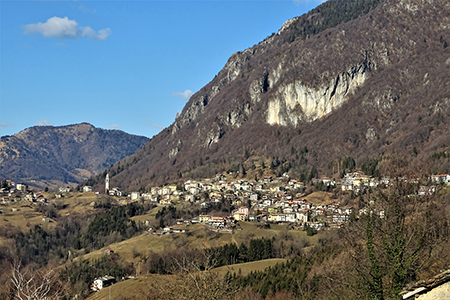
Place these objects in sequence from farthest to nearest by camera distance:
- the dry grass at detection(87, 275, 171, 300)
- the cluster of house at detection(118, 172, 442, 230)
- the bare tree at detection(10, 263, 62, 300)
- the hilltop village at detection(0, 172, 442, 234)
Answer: the cluster of house at detection(118, 172, 442, 230)
the hilltop village at detection(0, 172, 442, 234)
the dry grass at detection(87, 275, 171, 300)
the bare tree at detection(10, 263, 62, 300)

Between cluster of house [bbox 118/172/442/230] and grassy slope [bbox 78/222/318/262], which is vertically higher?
cluster of house [bbox 118/172/442/230]

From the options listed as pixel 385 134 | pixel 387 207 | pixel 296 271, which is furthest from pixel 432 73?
pixel 387 207

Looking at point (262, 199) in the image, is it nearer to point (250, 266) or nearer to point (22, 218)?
point (250, 266)

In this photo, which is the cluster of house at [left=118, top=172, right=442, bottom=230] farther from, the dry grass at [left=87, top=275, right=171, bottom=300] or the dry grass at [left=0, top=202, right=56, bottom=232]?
→ the dry grass at [left=87, top=275, right=171, bottom=300]

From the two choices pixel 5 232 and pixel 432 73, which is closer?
pixel 5 232

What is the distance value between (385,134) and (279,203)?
61145 mm

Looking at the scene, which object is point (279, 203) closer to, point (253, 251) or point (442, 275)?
point (253, 251)

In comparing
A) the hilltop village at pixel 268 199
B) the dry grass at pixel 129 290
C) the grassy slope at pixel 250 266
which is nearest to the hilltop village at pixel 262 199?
the hilltop village at pixel 268 199

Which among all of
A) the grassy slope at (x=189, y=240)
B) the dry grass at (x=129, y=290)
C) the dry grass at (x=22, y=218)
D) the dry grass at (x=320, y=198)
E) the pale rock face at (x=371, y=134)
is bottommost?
the dry grass at (x=129, y=290)

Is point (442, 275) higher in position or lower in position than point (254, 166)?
lower

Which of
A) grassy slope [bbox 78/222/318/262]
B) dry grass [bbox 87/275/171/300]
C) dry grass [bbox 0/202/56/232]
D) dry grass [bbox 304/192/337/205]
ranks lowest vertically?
dry grass [bbox 87/275/171/300]

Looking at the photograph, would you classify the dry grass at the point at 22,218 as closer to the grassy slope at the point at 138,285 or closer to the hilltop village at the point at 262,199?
the hilltop village at the point at 262,199

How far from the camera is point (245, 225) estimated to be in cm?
12069

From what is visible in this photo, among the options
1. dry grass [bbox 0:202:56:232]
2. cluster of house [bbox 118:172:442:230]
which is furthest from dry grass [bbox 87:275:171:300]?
dry grass [bbox 0:202:56:232]
